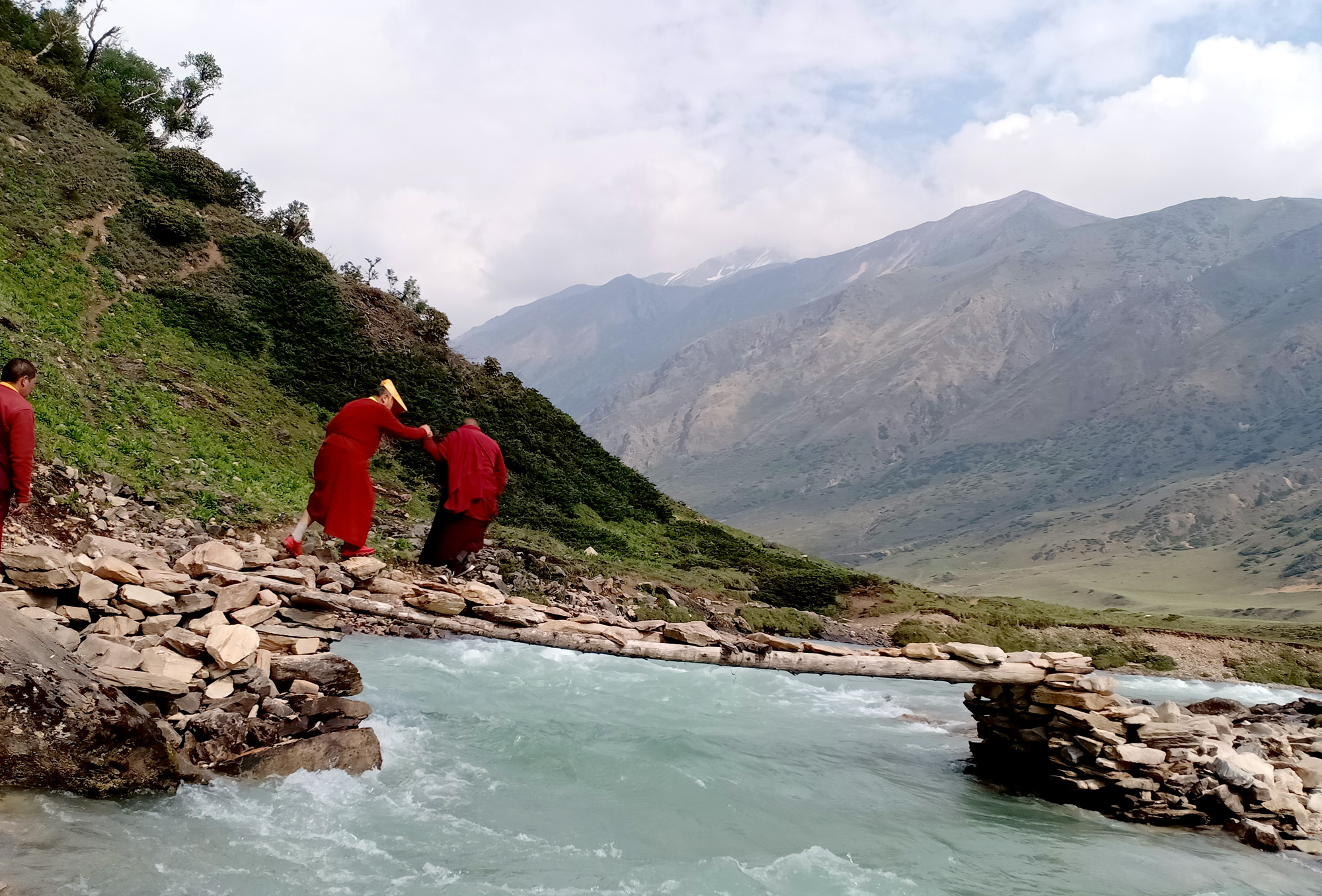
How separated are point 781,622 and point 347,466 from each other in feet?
74.5

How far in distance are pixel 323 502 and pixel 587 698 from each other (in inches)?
267

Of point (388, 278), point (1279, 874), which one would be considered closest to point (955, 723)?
point (1279, 874)

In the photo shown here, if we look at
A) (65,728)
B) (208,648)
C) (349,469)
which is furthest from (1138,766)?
(65,728)

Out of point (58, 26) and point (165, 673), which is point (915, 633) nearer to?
point (165, 673)

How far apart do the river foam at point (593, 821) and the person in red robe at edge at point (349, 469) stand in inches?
120

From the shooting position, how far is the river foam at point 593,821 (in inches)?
302

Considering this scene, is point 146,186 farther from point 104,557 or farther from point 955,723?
point 955,723

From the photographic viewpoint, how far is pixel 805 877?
9258 mm

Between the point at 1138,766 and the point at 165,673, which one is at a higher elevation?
the point at 1138,766

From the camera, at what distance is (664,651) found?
10898mm

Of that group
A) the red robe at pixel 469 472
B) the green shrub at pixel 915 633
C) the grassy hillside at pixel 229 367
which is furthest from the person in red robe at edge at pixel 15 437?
the green shrub at pixel 915 633

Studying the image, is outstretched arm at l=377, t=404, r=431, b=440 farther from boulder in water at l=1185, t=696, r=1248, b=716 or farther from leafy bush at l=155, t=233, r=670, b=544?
leafy bush at l=155, t=233, r=670, b=544

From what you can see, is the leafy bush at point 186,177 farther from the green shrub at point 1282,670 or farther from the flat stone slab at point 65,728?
the green shrub at point 1282,670

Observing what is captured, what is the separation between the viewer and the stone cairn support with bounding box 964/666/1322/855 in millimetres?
12656
